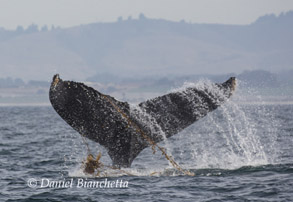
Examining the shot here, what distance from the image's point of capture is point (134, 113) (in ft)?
39.0

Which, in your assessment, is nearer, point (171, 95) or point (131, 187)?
point (171, 95)

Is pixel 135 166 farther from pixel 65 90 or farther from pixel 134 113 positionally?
pixel 65 90

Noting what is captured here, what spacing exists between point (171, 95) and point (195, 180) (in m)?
2.78

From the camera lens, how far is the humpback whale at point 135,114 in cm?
1130

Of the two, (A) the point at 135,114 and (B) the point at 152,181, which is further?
(B) the point at 152,181

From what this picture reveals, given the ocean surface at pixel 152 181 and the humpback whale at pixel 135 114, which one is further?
the ocean surface at pixel 152 181

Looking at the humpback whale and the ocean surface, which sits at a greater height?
the humpback whale

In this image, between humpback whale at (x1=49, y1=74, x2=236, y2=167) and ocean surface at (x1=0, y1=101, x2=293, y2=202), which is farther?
ocean surface at (x1=0, y1=101, x2=293, y2=202)

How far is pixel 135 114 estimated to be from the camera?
11.9m

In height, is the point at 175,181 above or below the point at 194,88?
below

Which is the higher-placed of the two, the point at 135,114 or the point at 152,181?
the point at 135,114

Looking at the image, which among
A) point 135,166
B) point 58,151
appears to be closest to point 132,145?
point 135,166

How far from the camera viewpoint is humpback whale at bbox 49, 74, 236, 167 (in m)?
11.3

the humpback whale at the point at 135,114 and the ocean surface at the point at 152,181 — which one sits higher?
the humpback whale at the point at 135,114
